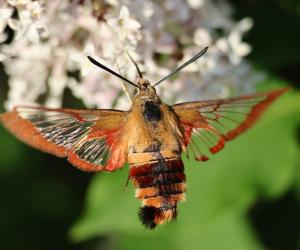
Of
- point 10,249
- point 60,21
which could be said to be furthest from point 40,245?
point 60,21

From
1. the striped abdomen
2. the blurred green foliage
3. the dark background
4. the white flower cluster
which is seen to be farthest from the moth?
the dark background

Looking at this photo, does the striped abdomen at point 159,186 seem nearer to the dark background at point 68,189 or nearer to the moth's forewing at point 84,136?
the moth's forewing at point 84,136

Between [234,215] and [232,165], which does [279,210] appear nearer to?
[234,215]

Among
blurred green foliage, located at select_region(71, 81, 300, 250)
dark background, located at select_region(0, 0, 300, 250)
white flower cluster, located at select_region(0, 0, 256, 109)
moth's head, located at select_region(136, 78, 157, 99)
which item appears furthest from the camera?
dark background, located at select_region(0, 0, 300, 250)

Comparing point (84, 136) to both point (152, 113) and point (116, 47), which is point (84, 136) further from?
point (116, 47)

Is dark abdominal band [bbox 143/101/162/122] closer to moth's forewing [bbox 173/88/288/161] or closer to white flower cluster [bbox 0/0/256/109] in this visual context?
moth's forewing [bbox 173/88/288/161]

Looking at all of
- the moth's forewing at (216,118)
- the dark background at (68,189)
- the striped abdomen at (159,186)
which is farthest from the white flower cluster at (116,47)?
the striped abdomen at (159,186)
